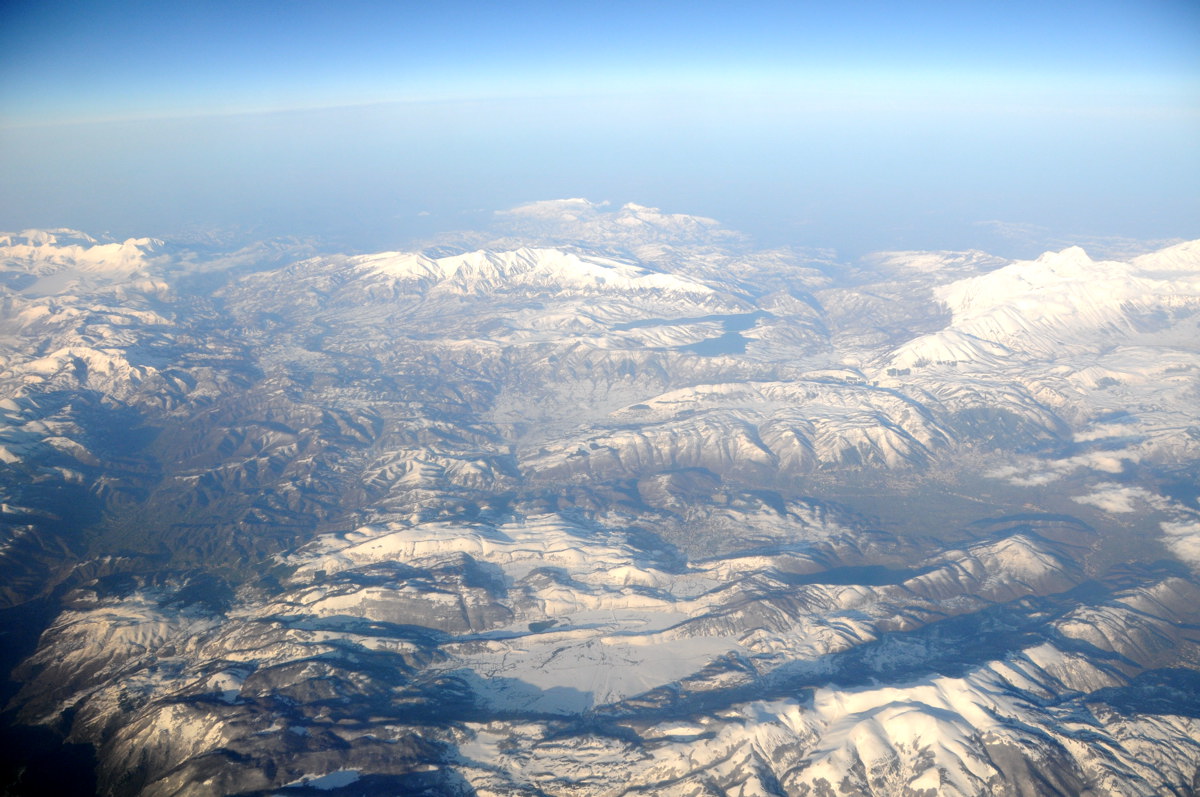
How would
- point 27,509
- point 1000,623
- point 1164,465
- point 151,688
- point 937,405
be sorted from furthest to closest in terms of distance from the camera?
point 937,405 → point 1164,465 → point 27,509 → point 1000,623 → point 151,688

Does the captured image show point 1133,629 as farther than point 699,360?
No

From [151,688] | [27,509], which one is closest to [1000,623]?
[151,688]

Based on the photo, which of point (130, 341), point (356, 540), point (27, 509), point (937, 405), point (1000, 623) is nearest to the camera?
point (1000, 623)

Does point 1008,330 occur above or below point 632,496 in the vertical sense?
above

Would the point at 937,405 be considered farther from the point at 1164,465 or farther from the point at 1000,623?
the point at 1000,623

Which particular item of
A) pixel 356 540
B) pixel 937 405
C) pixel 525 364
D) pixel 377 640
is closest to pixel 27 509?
pixel 356 540

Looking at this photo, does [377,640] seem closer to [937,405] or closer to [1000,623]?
[1000,623]
